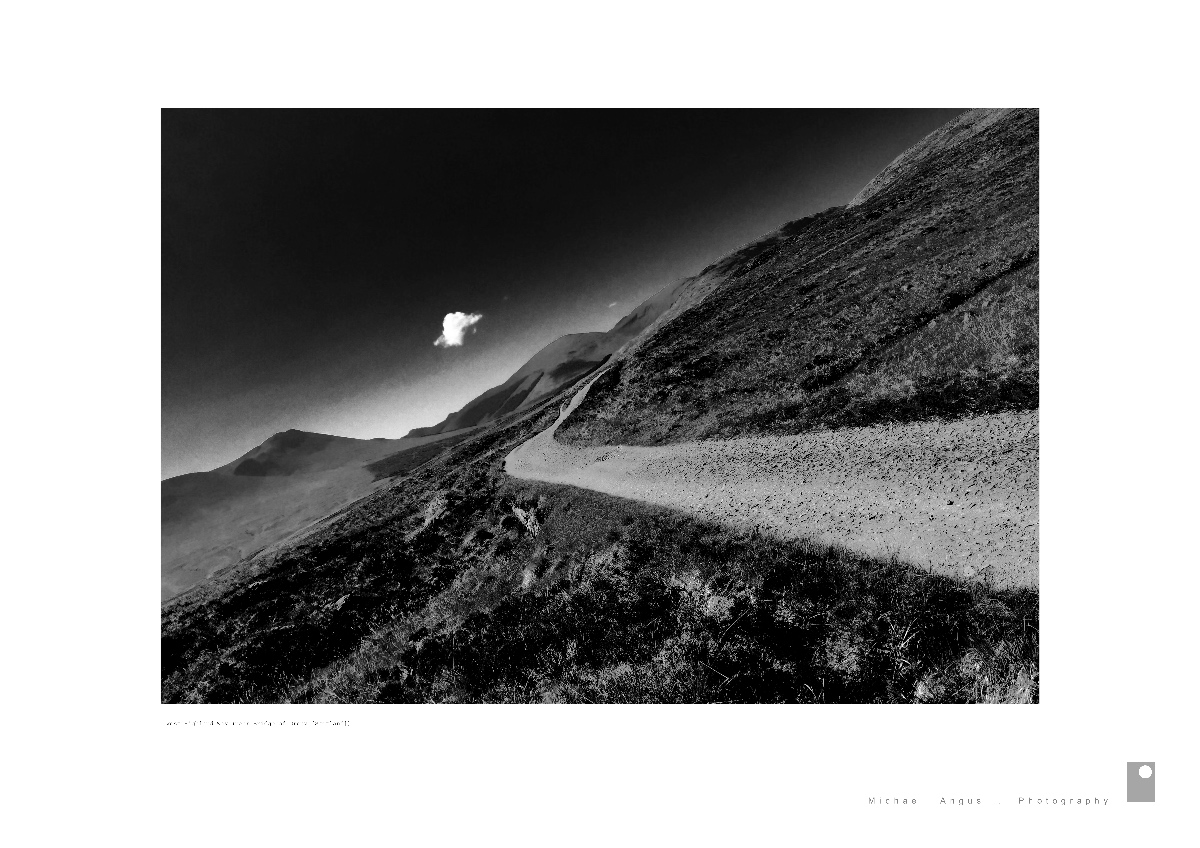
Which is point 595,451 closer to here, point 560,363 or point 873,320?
point 560,363

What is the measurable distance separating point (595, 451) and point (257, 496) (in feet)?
25.2

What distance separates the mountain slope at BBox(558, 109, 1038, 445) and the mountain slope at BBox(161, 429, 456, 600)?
17.6 feet

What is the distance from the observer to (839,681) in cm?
468

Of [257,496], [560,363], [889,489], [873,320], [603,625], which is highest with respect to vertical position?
[873,320]

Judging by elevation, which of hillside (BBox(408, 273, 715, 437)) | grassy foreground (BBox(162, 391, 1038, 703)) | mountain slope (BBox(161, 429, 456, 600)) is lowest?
grassy foreground (BBox(162, 391, 1038, 703))

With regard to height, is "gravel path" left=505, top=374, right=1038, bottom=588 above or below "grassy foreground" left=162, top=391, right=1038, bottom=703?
above
